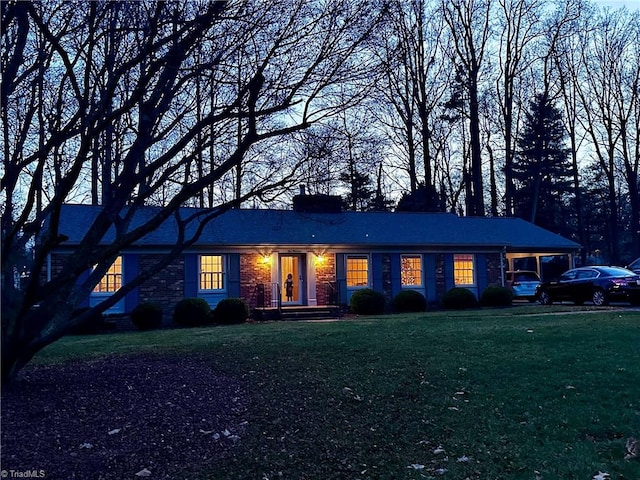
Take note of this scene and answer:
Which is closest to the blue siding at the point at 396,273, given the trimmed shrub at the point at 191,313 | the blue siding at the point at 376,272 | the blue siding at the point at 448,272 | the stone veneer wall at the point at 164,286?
the blue siding at the point at 376,272

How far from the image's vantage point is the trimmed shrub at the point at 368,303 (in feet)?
64.1

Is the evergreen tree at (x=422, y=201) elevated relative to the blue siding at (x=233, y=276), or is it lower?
elevated

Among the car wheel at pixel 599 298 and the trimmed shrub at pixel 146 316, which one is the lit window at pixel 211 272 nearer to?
the trimmed shrub at pixel 146 316

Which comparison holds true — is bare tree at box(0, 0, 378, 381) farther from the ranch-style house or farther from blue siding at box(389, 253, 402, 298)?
blue siding at box(389, 253, 402, 298)

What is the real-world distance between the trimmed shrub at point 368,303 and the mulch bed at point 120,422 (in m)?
11.9

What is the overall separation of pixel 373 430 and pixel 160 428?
2125 millimetres

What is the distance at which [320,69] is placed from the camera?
7.73m

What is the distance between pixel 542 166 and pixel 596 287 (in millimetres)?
22404

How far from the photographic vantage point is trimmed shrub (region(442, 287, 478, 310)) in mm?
20922

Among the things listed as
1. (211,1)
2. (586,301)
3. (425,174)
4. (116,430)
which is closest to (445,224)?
(586,301)

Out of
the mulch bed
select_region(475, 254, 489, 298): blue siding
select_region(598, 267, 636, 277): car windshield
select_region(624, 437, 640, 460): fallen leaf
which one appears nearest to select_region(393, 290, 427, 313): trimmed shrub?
select_region(475, 254, 489, 298): blue siding

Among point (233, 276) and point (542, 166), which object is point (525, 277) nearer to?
point (233, 276)

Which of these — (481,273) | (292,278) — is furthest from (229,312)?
(481,273)

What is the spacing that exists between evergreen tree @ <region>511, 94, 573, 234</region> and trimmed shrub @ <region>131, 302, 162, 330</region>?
94.7ft
